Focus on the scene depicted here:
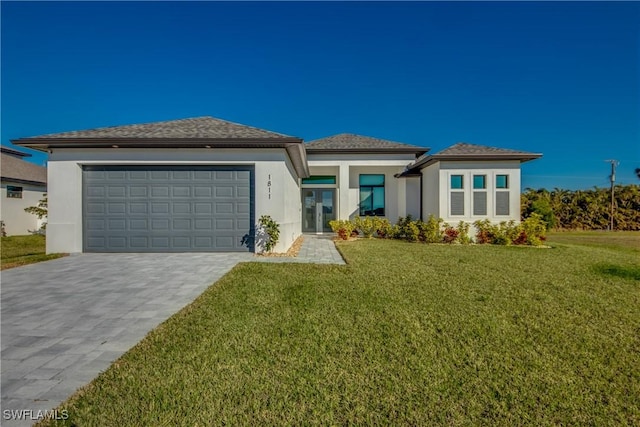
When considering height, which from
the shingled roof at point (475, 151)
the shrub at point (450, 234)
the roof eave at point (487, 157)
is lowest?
the shrub at point (450, 234)

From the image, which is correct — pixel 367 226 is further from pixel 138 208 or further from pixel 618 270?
pixel 138 208

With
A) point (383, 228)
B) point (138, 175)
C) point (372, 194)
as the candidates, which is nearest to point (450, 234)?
point (383, 228)

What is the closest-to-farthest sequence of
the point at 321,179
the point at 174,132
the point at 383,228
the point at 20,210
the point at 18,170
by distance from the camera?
the point at 174,132 < the point at 383,228 < the point at 20,210 < the point at 321,179 < the point at 18,170

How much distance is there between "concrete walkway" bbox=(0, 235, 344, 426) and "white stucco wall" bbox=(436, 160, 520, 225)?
23.5 feet

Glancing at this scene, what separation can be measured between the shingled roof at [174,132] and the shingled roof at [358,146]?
6073 millimetres

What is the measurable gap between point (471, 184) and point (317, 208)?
796 cm

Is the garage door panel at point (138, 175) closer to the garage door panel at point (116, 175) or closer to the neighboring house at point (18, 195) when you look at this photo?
the garage door panel at point (116, 175)

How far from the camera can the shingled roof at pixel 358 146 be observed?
15.3 m

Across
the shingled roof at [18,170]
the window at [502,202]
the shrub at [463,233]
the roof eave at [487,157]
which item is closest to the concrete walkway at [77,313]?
the shrub at [463,233]

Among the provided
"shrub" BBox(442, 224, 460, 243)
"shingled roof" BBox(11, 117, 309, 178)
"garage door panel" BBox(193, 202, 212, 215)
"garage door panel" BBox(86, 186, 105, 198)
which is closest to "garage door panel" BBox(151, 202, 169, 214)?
"garage door panel" BBox(193, 202, 212, 215)

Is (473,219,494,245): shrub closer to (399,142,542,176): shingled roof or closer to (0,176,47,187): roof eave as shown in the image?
(399,142,542,176): shingled roof

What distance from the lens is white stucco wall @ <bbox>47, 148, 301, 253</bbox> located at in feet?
28.7

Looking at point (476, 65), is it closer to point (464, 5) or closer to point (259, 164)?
point (464, 5)

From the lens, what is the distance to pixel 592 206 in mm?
20438
